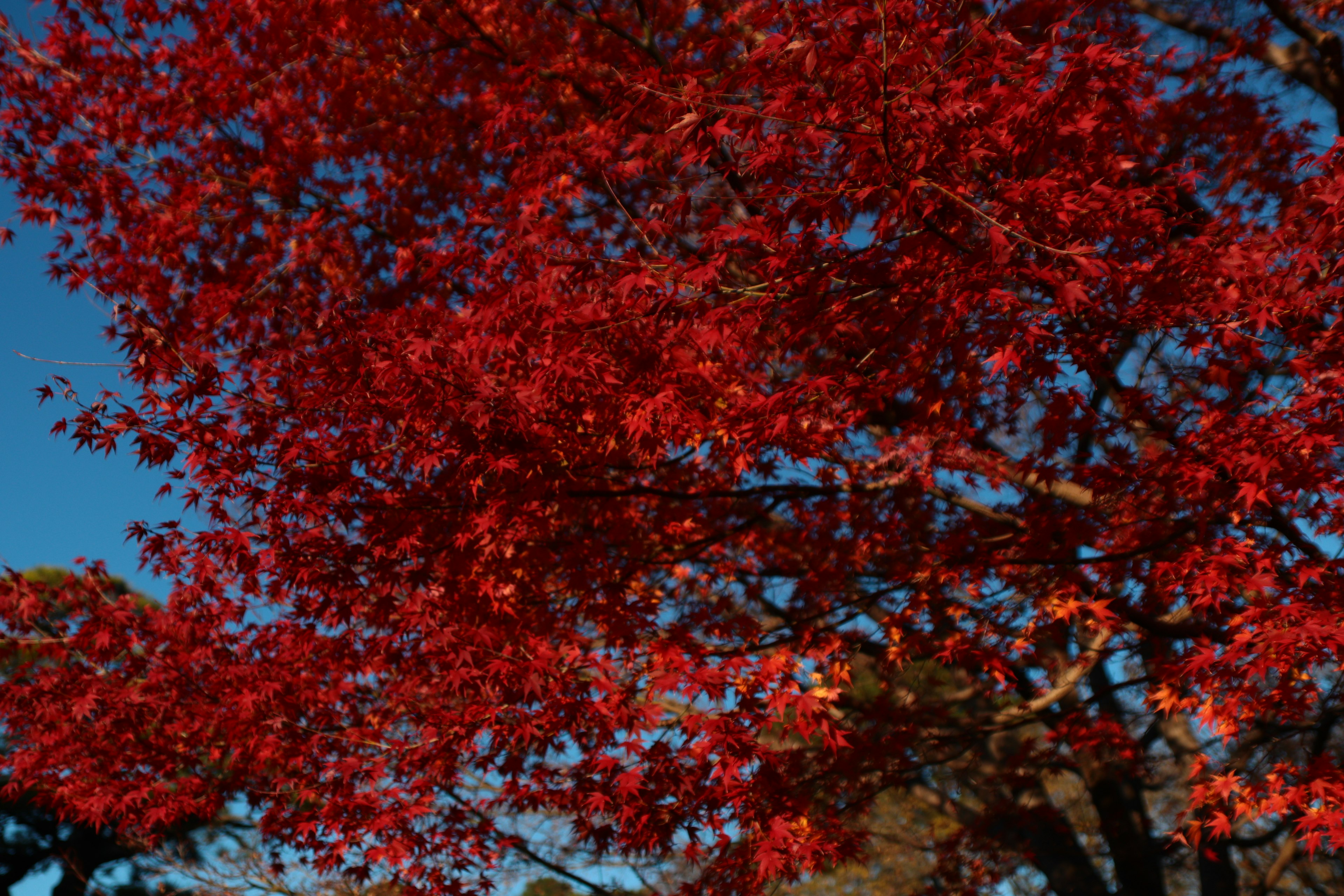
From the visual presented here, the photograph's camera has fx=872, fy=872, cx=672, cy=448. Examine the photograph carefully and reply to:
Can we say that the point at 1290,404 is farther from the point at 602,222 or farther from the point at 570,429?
→ the point at 602,222

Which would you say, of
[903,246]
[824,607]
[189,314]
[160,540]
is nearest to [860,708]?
[824,607]

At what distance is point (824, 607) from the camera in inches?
267

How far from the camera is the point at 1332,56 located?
6.13 meters

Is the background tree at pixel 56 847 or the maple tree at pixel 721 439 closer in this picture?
the maple tree at pixel 721 439

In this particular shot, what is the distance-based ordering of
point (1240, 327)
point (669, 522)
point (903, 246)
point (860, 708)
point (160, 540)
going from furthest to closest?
point (860, 708) < point (669, 522) < point (160, 540) < point (1240, 327) < point (903, 246)

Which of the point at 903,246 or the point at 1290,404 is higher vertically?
the point at 903,246

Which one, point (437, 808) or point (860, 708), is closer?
point (437, 808)

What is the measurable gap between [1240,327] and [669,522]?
12.6 ft

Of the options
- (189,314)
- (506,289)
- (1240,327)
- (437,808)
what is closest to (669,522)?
(506,289)

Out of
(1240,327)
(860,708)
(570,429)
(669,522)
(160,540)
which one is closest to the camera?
(1240,327)

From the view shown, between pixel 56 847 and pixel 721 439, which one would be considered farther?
pixel 56 847

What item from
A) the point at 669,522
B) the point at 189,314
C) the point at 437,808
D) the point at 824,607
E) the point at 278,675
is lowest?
the point at 437,808

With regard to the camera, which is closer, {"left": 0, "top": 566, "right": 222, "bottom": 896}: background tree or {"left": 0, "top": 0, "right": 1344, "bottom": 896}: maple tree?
{"left": 0, "top": 0, "right": 1344, "bottom": 896}: maple tree

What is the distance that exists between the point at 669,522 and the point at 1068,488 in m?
2.83
